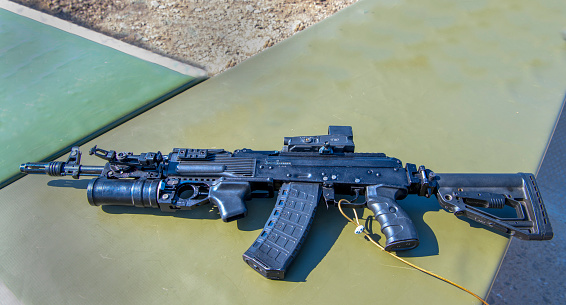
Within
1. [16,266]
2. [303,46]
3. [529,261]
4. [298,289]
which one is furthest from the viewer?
[303,46]

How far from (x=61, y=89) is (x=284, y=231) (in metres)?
4.71

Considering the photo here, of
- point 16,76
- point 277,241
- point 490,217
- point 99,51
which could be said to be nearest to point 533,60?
point 490,217

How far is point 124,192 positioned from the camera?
14.7 feet

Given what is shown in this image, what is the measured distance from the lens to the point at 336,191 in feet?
15.7

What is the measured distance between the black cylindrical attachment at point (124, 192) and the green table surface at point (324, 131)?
0.98ft

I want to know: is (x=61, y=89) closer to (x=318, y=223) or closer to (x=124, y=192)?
(x=124, y=192)

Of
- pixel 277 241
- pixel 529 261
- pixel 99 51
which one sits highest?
pixel 99 51

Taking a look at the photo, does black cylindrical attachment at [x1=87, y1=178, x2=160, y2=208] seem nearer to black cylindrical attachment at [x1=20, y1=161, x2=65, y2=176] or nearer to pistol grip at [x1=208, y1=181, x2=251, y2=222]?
black cylindrical attachment at [x1=20, y1=161, x2=65, y2=176]

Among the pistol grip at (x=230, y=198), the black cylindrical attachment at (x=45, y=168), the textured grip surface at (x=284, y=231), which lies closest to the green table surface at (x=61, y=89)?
the black cylindrical attachment at (x=45, y=168)

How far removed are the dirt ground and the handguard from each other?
16.7 feet

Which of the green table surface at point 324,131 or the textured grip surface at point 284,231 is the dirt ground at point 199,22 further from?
the textured grip surface at point 284,231

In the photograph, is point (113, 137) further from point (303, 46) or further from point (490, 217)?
point (490, 217)

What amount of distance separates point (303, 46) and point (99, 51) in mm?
3877

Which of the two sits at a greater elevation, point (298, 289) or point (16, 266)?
point (16, 266)
